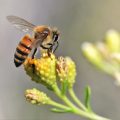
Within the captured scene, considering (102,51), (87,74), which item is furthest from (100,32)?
(102,51)

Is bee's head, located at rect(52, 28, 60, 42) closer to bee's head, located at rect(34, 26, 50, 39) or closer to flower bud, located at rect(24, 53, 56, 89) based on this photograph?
bee's head, located at rect(34, 26, 50, 39)

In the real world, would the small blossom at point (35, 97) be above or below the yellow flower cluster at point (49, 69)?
below

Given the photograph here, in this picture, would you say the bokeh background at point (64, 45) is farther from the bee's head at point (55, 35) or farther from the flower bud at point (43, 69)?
the flower bud at point (43, 69)

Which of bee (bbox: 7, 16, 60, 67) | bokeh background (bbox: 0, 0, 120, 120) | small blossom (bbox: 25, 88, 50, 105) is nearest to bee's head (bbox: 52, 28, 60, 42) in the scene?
bee (bbox: 7, 16, 60, 67)

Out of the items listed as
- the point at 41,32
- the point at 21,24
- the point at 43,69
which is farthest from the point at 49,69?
the point at 21,24

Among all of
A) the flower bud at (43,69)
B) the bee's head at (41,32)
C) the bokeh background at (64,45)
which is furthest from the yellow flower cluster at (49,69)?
the bokeh background at (64,45)

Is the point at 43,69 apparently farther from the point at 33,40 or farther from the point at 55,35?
the point at 55,35
